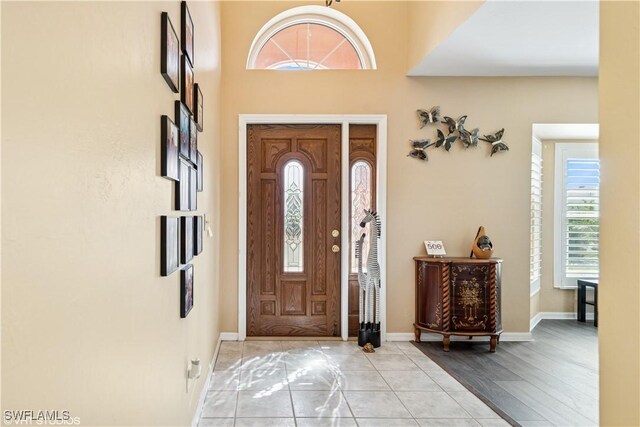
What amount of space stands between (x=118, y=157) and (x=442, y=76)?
3.86 m

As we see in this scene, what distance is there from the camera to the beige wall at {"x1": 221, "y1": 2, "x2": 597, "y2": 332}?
433 cm

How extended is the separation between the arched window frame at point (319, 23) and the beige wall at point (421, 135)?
7 cm

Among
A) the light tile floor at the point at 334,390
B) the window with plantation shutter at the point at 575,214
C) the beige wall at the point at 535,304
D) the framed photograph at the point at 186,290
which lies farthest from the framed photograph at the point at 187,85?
the window with plantation shutter at the point at 575,214

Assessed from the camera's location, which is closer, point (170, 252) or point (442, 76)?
point (170, 252)

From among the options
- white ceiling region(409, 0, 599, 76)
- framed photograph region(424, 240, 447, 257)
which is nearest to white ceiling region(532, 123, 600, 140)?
white ceiling region(409, 0, 599, 76)

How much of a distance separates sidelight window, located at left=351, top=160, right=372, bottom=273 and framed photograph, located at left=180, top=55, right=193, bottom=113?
7.80ft

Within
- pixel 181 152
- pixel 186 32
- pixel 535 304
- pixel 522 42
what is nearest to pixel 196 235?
pixel 181 152

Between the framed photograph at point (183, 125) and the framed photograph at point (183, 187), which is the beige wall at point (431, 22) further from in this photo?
the framed photograph at point (183, 187)

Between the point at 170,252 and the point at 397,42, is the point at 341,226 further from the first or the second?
the point at 170,252

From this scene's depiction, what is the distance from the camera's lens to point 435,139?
14.4 ft

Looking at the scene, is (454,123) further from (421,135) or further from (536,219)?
(536,219)

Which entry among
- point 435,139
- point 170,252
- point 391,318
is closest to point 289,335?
point 391,318

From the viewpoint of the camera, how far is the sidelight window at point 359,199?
4465mm

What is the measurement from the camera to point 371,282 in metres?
4.11
